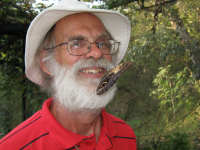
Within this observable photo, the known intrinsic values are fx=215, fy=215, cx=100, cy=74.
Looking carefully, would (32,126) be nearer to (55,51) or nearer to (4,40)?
(55,51)

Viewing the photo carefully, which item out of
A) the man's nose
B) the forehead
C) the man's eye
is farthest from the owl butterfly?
the forehead

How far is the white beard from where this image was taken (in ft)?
5.98

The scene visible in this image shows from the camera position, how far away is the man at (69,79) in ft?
5.82

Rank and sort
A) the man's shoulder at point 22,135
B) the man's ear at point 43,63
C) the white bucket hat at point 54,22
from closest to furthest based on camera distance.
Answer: the man's shoulder at point 22,135 < the white bucket hat at point 54,22 < the man's ear at point 43,63

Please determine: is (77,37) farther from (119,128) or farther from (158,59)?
(158,59)

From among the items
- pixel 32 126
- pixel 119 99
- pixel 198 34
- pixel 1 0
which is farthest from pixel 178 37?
pixel 119 99

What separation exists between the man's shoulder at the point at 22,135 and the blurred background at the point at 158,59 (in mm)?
1826

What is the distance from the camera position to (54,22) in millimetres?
1954

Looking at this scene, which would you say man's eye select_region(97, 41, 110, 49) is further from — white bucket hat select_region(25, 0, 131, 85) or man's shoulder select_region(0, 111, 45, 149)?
man's shoulder select_region(0, 111, 45, 149)

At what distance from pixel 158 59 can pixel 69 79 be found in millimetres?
2360

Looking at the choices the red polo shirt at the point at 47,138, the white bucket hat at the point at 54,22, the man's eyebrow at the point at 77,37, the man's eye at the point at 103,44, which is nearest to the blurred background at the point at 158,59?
the white bucket hat at the point at 54,22

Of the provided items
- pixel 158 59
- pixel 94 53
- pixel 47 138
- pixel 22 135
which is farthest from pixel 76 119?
pixel 158 59

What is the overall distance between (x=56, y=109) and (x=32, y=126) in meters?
0.29

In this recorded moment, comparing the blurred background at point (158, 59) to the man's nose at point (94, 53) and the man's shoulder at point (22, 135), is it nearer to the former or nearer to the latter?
the man's nose at point (94, 53)
